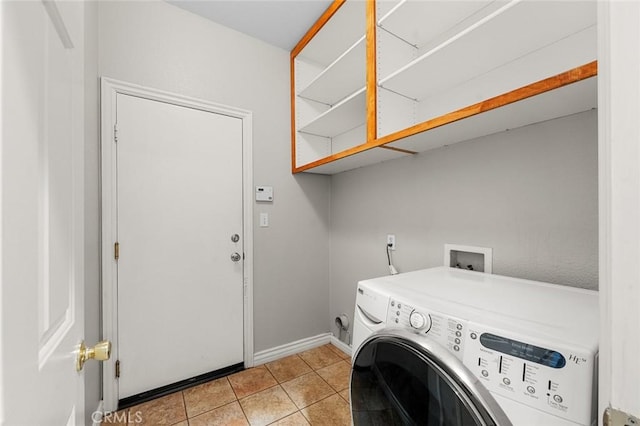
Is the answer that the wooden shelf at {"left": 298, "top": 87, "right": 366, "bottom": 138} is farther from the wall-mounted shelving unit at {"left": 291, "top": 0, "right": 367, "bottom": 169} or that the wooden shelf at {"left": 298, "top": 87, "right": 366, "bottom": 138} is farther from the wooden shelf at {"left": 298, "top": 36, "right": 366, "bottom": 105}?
the wooden shelf at {"left": 298, "top": 36, "right": 366, "bottom": 105}

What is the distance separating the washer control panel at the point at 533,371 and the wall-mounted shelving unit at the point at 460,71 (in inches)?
30.4

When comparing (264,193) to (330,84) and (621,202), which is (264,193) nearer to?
(330,84)

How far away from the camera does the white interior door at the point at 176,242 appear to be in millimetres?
1621

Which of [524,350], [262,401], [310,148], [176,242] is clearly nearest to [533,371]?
[524,350]

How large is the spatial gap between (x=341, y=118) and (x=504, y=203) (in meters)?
1.18

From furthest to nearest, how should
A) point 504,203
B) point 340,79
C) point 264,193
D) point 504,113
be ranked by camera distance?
point 264,193
point 340,79
point 504,203
point 504,113

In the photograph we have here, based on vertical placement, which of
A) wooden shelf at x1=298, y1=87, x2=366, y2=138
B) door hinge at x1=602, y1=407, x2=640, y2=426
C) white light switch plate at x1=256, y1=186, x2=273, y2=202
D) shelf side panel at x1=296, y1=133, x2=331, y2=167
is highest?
wooden shelf at x1=298, y1=87, x2=366, y2=138

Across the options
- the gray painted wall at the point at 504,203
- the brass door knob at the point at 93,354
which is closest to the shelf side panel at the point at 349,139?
the gray painted wall at the point at 504,203

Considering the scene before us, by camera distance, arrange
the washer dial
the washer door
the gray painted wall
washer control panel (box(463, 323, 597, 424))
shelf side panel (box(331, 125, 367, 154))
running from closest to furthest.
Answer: washer control panel (box(463, 323, 597, 424)) → the washer door → the washer dial → the gray painted wall → shelf side panel (box(331, 125, 367, 154))

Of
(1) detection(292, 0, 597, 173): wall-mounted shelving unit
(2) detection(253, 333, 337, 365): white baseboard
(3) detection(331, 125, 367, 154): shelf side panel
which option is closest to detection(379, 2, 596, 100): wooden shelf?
(1) detection(292, 0, 597, 173): wall-mounted shelving unit

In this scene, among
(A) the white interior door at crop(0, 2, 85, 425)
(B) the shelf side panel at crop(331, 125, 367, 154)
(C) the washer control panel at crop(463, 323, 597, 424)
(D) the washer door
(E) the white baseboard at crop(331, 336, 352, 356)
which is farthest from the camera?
(E) the white baseboard at crop(331, 336, 352, 356)

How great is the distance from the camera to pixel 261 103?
2.09 metres

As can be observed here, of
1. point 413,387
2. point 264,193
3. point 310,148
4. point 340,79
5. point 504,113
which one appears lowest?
point 413,387

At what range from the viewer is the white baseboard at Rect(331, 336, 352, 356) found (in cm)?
219
